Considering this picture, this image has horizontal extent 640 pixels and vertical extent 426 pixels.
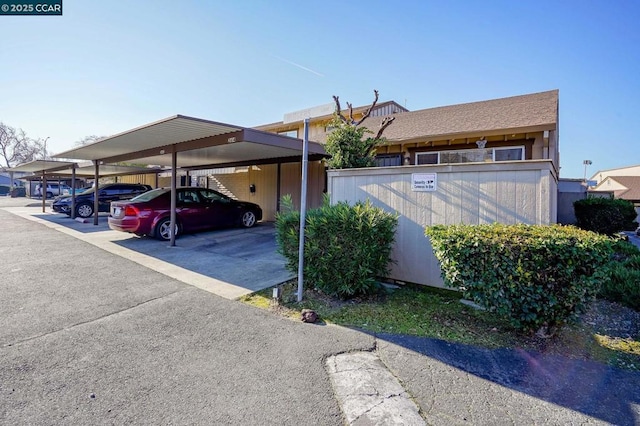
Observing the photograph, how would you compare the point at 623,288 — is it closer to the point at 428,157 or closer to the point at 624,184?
the point at 428,157

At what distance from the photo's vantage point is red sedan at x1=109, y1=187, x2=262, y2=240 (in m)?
8.71

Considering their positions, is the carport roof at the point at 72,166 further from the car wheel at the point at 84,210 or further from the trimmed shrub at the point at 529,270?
the trimmed shrub at the point at 529,270

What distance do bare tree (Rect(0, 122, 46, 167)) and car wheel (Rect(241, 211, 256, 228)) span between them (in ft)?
189

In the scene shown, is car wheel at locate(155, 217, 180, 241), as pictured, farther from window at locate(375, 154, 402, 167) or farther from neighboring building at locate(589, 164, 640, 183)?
neighboring building at locate(589, 164, 640, 183)

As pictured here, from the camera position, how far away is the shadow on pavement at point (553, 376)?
7.48 feet

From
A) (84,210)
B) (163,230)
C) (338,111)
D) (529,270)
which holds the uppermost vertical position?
(338,111)

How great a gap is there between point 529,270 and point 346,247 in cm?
210

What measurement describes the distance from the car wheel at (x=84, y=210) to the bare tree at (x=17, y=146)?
48514 mm

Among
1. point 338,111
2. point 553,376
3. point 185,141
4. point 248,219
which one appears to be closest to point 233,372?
point 553,376

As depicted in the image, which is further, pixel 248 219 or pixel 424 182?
pixel 248 219

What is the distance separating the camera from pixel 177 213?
9258 millimetres

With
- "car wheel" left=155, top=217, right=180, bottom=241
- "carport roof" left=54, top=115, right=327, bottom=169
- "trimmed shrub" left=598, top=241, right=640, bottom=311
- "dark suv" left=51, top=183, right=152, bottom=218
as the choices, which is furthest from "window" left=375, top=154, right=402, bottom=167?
"dark suv" left=51, top=183, right=152, bottom=218

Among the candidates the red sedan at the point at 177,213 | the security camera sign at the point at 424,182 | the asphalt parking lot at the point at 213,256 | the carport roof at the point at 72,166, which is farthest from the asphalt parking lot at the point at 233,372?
the carport roof at the point at 72,166

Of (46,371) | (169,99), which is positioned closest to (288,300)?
(46,371)
